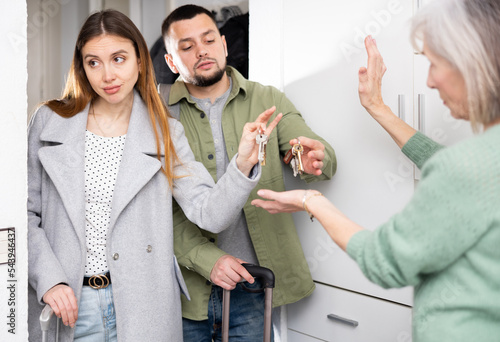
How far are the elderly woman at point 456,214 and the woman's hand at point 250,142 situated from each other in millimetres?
471

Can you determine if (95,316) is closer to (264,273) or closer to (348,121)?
(264,273)

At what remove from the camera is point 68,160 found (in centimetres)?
130

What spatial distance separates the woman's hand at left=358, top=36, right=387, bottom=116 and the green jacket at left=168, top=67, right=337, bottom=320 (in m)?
0.21

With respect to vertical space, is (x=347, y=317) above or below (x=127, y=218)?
below

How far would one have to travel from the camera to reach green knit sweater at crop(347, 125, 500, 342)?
0.76m

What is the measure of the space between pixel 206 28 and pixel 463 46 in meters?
1.07

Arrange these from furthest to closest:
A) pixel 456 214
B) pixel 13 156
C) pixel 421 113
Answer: pixel 421 113 < pixel 13 156 < pixel 456 214

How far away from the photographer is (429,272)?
2.73 feet

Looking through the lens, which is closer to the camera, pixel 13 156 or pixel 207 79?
pixel 13 156

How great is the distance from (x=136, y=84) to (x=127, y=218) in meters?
0.42

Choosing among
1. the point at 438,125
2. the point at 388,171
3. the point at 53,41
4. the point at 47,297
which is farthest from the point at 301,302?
the point at 53,41

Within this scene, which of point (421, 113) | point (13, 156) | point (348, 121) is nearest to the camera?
point (13, 156)

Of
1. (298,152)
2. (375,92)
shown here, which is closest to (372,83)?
(375,92)

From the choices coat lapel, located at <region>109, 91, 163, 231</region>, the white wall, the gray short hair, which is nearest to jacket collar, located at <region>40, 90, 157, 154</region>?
coat lapel, located at <region>109, 91, 163, 231</region>
